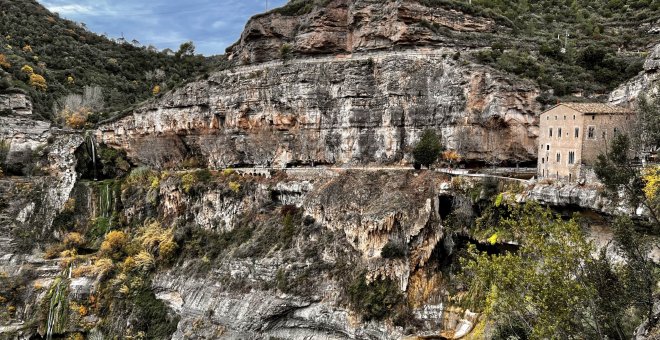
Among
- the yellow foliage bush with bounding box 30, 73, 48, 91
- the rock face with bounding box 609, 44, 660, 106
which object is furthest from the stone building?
the yellow foliage bush with bounding box 30, 73, 48, 91

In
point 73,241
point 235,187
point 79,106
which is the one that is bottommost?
point 73,241

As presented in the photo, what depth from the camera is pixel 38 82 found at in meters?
60.7

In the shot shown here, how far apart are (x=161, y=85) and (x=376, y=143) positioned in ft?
169

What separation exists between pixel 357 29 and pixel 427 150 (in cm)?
1729

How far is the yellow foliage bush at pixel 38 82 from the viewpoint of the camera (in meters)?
60.3

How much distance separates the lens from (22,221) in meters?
45.4

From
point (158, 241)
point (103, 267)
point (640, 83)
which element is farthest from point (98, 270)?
point (640, 83)

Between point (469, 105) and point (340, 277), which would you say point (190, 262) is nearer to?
point (340, 277)

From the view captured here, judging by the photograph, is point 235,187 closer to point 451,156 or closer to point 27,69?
point 451,156

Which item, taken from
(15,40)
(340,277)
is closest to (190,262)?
(340,277)

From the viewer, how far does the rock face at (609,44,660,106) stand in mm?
28994

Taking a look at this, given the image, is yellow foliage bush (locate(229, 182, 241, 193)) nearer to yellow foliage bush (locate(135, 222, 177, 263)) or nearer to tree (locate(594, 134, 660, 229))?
yellow foliage bush (locate(135, 222, 177, 263))

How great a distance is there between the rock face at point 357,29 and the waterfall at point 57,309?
2949 centimetres

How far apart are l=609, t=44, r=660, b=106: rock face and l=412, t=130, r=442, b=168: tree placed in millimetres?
13306
